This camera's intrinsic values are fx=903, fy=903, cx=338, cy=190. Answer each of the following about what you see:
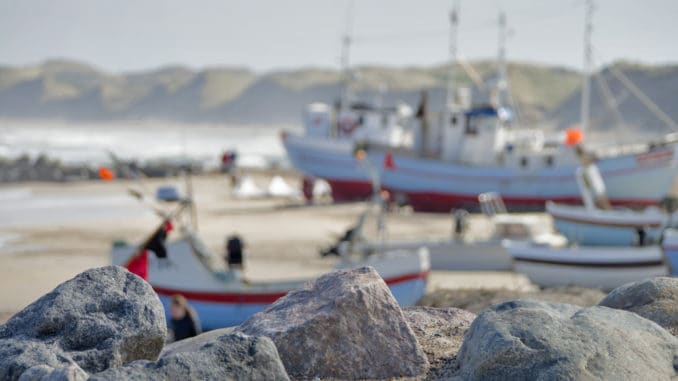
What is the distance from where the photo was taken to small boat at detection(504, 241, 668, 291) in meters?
16.4

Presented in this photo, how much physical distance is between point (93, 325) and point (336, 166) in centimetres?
3225

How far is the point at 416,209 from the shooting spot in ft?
110

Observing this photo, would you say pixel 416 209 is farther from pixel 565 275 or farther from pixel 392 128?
pixel 565 275

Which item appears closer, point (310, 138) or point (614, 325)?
point (614, 325)

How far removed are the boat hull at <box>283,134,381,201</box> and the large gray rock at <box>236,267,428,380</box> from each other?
30.4m

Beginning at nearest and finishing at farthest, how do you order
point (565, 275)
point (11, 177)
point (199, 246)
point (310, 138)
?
1. point (199, 246)
2. point (565, 275)
3. point (310, 138)
4. point (11, 177)

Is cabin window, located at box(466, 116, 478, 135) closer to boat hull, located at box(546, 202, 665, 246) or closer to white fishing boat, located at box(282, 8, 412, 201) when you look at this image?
white fishing boat, located at box(282, 8, 412, 201)

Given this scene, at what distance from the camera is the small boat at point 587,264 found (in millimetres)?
16406

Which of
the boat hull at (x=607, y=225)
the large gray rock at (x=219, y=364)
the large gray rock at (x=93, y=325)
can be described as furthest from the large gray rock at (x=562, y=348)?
the boat hull at (x=607, y=225)

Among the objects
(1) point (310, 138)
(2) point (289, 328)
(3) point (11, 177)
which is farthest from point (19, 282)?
(3) point (11, 177)

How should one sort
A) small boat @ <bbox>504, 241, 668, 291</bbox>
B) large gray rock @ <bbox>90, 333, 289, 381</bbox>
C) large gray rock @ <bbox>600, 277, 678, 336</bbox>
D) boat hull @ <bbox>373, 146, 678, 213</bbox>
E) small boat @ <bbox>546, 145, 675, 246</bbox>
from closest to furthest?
1. large gray rock @ <bbox>90, 333, 289, 381</bbox>
2. large gray rock @ <bbox>600, 277, 678, 336</bbox>
3. small boat @ <bbox>504, 241, 668, 291</bbox>
4. small boat @ <bbox>546, 145, 675, 246</bbox>
5. boat hull @ <bbox>373, 146, 678, 213</bbox>

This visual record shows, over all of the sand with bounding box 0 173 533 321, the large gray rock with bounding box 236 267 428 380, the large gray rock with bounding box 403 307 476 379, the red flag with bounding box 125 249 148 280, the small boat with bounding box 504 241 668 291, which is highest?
the large gray rock with bounding box 236 267 428 380

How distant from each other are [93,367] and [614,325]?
2677mm

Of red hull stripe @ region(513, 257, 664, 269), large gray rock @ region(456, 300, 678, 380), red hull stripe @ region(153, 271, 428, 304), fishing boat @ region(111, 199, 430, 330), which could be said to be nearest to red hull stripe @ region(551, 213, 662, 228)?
red hull stripe @ region(513, 257, 664, 269)
